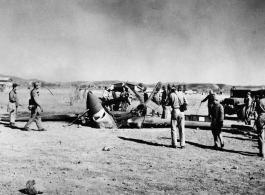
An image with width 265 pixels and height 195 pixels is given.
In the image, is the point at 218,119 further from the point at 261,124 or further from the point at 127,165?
the point at 127,165

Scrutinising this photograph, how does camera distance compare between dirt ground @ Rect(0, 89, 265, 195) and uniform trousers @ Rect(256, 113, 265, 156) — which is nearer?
dirt ground @ Rect(0, 89, 265, 195)

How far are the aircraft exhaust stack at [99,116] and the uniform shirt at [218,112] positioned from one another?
16.3ft

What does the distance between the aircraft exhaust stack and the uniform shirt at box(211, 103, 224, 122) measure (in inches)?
196

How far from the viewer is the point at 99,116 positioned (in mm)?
11047

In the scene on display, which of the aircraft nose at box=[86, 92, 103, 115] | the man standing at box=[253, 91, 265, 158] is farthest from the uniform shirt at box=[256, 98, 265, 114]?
the aircraft nose at box=[86, 92, 103, 115]

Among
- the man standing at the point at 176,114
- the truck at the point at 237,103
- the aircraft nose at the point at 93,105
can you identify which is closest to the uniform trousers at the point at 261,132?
the man standing at the point at 176,114

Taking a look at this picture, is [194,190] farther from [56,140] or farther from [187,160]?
[56,140]

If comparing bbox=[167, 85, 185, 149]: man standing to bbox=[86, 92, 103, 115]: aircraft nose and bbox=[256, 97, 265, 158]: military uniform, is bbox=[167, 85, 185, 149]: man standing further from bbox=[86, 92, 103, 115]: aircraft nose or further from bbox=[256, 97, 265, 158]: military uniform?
bbox=[86, 92, 103, 115]: aircraft nose

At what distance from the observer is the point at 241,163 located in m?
6.03

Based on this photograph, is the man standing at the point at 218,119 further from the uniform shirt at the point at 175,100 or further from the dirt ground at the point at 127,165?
the uniform shirt at the point at 175,100

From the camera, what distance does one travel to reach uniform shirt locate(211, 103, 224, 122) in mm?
7359

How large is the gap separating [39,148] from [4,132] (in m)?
3.24

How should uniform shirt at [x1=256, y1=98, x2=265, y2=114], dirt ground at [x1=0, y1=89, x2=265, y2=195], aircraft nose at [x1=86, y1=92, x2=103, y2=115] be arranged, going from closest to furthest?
dirt ground at [x1=0, y1=89, x2=265, y2=195], uniform shirt at [x1=256, y1=98, x2=265, y2=114], aircraft nose at [x1=86, y1=92, x2=103, y2=115]

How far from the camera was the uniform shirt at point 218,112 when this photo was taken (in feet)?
24.1
